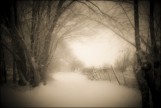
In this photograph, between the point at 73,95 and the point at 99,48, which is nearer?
the point at 73,95

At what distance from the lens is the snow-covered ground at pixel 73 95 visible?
6.90 m

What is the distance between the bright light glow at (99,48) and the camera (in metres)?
9.52

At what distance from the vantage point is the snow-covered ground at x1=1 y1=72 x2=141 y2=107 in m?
6.90

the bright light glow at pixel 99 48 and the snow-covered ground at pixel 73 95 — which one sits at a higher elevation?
the bright light glow at pixel 99 48

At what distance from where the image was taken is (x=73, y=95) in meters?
7.69

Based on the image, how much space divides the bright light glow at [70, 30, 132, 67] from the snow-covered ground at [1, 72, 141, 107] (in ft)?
5.40

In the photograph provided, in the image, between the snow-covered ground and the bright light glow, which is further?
the bright light glow

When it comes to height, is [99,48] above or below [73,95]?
above

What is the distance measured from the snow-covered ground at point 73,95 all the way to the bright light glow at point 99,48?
1.65 m

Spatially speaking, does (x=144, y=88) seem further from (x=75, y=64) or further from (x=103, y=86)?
(x=75, y=64)

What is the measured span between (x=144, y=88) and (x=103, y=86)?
126 inches

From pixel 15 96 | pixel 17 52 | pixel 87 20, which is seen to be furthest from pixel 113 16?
pixel 15 96

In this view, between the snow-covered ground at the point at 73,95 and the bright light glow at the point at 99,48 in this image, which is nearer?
the snow-covered ground at the point at 73,95

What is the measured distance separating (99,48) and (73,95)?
3.70 meters
